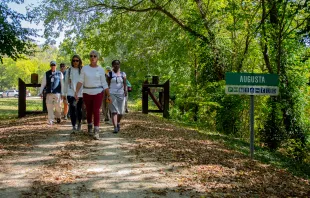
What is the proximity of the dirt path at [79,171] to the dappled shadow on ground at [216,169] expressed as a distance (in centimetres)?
36

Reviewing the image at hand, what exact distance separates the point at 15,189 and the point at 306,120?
12213 millimetres

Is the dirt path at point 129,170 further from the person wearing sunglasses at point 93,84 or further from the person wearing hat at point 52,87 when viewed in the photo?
the person wearing hat at point 52,87

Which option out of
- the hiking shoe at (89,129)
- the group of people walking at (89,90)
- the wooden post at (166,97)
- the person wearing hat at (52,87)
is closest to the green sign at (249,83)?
the group of people walking at (89,90)

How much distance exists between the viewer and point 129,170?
5.70 m

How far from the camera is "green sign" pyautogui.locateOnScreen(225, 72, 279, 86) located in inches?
281

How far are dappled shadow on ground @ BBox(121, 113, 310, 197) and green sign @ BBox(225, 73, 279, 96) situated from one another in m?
1.35

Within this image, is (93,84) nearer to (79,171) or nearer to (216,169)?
(79,171)

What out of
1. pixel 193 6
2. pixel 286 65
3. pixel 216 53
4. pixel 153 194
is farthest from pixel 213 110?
pixel 153 194

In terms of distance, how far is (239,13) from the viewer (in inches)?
487

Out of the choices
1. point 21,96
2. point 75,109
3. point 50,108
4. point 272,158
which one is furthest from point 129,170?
point 21,96

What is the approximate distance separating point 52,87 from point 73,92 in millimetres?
1718

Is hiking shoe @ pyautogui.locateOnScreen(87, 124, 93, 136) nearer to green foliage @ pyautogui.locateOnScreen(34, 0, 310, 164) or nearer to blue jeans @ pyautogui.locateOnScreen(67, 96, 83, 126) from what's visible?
blue jeans @ pyautogui.locateOnScreen(67, 96, 83, 126)

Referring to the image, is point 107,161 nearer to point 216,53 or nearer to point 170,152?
point 170,152

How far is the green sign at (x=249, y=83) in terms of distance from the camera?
7.15 meters
